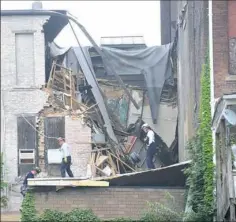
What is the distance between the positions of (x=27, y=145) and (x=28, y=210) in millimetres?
8145

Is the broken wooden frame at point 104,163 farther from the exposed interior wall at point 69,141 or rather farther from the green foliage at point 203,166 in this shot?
the green foliage at point 203,166

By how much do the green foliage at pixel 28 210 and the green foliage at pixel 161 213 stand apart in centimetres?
282

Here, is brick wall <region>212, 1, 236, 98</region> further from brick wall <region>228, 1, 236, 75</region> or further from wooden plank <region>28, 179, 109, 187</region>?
wooden plank <region>28, 179, 109, 187</region>

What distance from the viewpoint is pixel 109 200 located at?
20.4 metres

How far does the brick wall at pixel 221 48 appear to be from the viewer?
1806cm

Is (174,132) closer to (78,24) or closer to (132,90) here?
(132,90)

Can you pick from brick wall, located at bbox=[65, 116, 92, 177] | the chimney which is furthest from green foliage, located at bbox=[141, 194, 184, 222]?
the chimney

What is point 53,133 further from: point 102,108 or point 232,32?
point 232,32

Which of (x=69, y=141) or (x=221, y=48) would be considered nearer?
(x=221, y=48)

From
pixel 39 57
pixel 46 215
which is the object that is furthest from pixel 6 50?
pixel 46 215

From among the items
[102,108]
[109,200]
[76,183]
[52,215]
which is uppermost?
[102,108]

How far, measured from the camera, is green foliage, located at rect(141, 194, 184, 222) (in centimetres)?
1886

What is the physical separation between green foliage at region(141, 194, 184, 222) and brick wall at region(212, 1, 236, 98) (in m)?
3.01

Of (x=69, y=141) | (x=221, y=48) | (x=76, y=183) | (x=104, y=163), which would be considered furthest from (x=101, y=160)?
(x=221, y=48)
